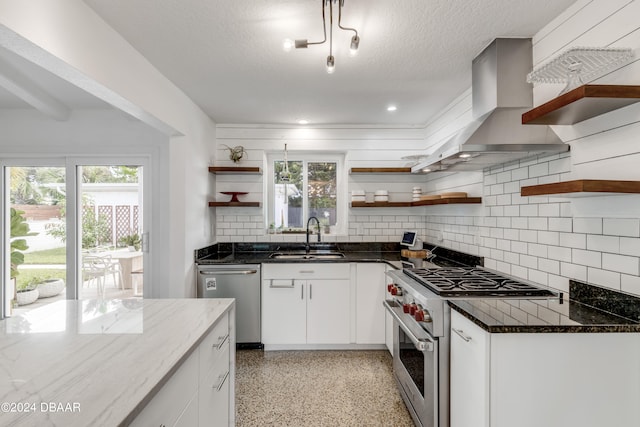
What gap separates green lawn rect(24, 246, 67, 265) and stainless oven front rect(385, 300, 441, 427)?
329cm

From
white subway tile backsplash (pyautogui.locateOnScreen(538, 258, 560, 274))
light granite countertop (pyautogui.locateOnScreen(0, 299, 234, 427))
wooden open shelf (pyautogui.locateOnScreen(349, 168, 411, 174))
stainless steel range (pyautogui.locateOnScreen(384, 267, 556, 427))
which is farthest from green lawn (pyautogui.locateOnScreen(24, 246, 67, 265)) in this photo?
white subway tile backsplash (pyautogui.locateOnScreen(538, 258, 560, 274))

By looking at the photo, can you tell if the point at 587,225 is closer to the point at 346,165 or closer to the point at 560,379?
the point at 560,379

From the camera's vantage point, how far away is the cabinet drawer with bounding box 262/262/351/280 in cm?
318

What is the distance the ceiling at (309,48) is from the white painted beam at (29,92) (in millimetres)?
94

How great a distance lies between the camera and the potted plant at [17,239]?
130 inches

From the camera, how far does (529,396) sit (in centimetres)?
131

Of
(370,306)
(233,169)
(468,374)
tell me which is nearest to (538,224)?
(468,374)

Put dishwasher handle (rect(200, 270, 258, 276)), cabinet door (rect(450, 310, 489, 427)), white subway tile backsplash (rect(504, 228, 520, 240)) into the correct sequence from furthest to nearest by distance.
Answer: dishwasher handle (rect(200, 270, 258, 276))
white subway tile backsplash (rect(504, 228, 520, 240))
cabinet door (rect(450, 310, 489, 427))

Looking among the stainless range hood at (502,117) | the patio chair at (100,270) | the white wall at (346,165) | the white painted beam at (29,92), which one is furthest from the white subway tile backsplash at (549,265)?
the white painted beam at (29,92)

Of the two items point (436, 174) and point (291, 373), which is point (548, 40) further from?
point (291, 373)

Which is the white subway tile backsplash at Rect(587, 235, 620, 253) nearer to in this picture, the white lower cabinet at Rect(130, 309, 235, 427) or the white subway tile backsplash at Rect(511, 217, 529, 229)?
the white subway tile backsplash at Rect(511, 217, 529, 229)

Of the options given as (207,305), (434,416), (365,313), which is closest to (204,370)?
(207,305)

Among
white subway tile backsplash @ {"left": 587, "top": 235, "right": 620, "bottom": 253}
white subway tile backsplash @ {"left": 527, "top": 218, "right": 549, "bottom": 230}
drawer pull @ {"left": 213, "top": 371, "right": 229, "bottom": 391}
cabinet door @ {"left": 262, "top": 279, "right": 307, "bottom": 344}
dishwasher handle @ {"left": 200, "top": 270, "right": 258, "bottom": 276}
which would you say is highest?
white subway tile backsplash @ {"left": 527, "top": 218, "right": 549, "bottom": 230}

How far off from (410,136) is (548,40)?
2016 mm
